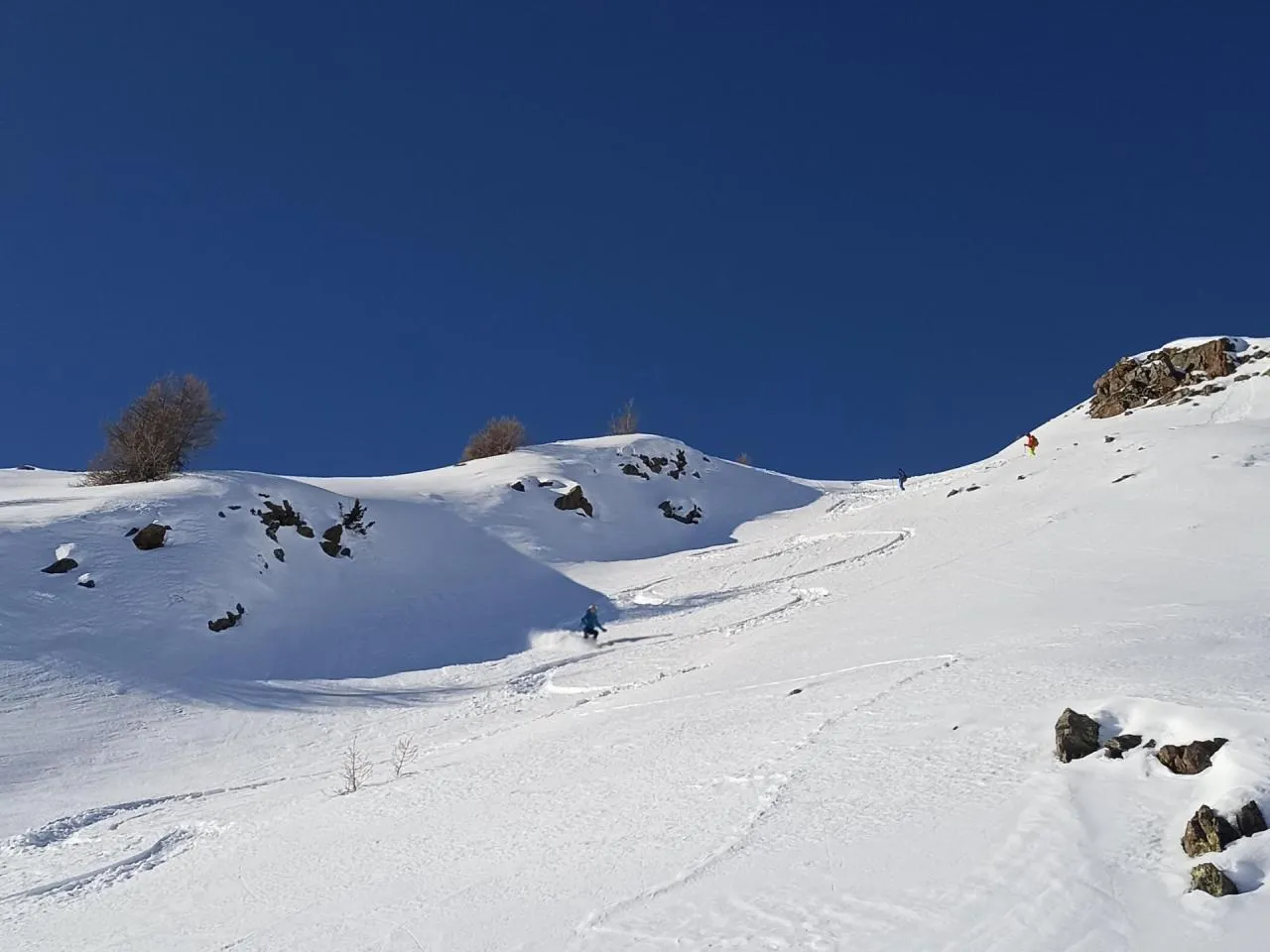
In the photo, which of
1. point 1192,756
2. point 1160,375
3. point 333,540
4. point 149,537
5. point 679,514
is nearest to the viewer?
point 1192,756

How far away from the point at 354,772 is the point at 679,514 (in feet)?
94.7

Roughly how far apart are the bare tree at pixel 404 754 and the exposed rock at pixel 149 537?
1155 cm

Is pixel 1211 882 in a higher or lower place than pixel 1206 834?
lower

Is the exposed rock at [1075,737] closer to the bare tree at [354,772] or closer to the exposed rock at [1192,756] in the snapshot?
the exposed rock at [1192,756]

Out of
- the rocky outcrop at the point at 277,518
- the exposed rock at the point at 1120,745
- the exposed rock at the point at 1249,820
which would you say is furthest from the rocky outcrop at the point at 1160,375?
the exposed rock at the point at 1249,820

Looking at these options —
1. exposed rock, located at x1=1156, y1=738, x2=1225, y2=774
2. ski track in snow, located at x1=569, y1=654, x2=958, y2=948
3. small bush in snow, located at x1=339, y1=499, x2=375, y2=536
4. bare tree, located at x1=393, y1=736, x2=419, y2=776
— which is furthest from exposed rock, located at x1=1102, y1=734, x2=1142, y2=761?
small bush in snow, located at x1=339, y1=499, x2=375, y2=536

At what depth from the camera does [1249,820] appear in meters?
4.77

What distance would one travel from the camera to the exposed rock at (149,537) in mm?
20312

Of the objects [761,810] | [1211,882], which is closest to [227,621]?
[761,810]

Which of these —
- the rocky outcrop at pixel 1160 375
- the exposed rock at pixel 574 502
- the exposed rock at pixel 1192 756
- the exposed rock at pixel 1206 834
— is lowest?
the exposed rock at pixel 1206 834

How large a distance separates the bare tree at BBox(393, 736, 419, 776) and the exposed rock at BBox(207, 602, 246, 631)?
845cm

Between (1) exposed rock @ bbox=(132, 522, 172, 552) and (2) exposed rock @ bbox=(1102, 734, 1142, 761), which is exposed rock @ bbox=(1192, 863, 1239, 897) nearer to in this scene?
(2) exposed rock @ bbox=(1102, 734, 1142, 761)

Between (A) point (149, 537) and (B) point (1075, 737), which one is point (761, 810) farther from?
(A) point (149, 537)

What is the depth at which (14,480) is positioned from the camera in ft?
88.9
